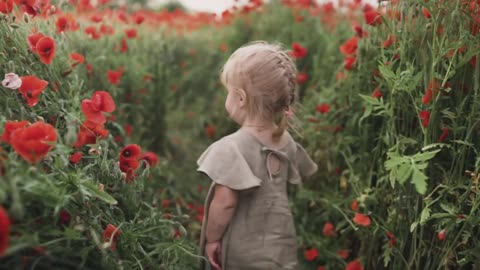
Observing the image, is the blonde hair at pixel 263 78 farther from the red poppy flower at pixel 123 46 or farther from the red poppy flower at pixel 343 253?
the red poppy flower at pixel 123 46

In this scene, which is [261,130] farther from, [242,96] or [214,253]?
[214,253]

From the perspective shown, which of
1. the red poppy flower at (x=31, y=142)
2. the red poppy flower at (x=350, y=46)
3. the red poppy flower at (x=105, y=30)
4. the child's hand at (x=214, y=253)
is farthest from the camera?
the red poppy flower at (x=105, y=30)

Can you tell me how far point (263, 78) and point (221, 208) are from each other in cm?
53

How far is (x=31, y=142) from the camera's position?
146 centimetres

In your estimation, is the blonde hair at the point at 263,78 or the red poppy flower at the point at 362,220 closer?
the blonde hair at the point at 263,78

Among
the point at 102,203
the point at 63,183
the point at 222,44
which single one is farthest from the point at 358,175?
the point at 222,44

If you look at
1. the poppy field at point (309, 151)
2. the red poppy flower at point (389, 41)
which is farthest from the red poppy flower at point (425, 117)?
the red poppy flower at point (389, 41)

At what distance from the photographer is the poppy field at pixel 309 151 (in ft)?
5.32

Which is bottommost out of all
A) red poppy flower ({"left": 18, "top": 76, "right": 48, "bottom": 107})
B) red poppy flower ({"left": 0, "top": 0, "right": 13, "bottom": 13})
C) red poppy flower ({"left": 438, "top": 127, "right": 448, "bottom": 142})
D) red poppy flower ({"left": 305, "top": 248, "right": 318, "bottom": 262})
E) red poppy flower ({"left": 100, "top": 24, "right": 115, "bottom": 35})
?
red poppy flower ({"left": 305, "top": 248, "right": 318, "bottom": 262})

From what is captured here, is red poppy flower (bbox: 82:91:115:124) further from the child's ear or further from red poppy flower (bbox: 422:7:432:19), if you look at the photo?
red poppy flower (bbox: 422:7:432:19)

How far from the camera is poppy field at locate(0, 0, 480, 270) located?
5.32ft

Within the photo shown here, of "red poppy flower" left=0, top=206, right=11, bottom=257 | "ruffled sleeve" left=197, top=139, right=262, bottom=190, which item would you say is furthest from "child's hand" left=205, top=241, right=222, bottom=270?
"red poppy flower" left=0, top=206, right=11, bottom=257

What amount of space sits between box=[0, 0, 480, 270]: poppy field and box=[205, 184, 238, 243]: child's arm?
0.44 ft

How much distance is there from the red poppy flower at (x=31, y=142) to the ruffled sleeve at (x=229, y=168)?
0.78 m
